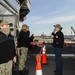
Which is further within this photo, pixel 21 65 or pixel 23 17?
pixel 23 17

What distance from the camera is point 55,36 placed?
1158cm

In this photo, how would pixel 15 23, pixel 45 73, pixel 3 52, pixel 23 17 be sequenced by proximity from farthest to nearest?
pixel 23 17, pixel 45 73, pixel 15 23, pixel 3 52

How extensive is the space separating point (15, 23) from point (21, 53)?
126 centimetres

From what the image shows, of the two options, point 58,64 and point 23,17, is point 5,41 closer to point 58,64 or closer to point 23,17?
point 58,64

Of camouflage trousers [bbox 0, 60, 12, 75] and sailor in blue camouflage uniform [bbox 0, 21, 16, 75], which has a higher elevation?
sailor in blue camouflage uniform [bbox 0, 21, 16, 75]

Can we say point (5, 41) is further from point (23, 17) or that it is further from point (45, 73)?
point (23, 17)

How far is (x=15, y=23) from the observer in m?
11.5

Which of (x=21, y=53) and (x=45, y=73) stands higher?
(x=21, y=53)

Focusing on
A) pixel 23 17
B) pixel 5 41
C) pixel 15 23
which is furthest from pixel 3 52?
pixel 23 17

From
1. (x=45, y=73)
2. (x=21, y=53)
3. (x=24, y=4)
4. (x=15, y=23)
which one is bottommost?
(x=45, y=73)

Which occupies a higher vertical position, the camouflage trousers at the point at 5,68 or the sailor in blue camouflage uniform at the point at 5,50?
the sailor in blue camouflage uniform at the point at 5,50

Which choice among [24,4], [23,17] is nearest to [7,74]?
[24,4]

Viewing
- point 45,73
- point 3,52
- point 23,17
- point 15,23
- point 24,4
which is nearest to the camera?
point 3,52

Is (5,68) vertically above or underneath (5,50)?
underneath
